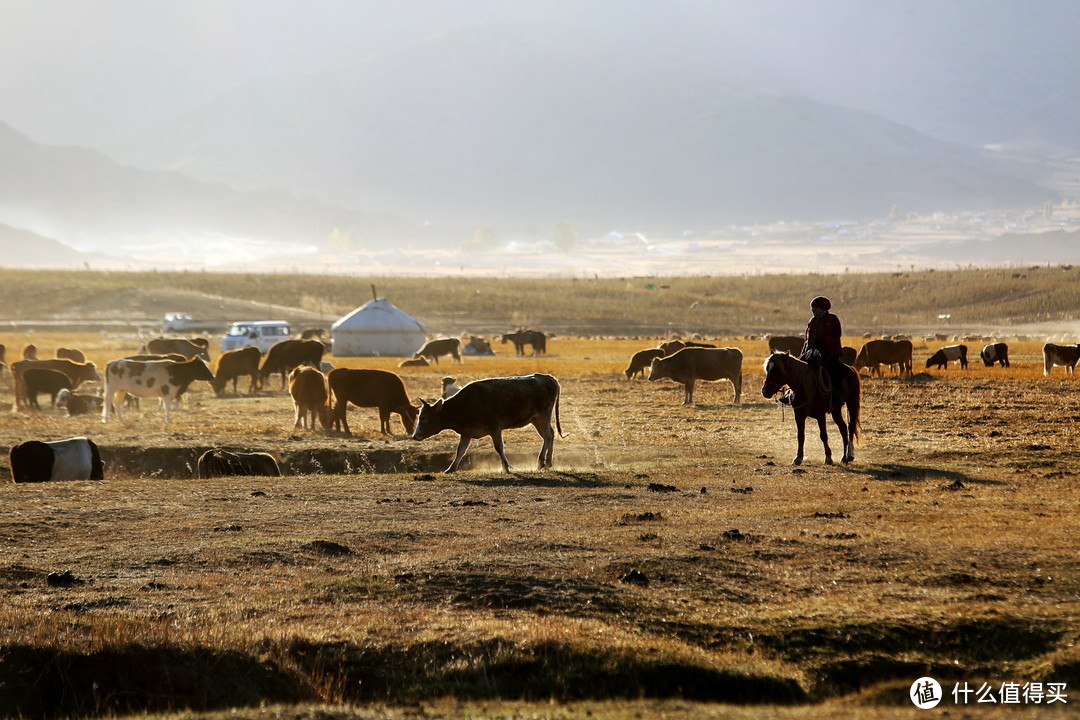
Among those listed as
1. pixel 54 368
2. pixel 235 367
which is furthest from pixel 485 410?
pixel 54 368

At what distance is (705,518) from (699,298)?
375ft

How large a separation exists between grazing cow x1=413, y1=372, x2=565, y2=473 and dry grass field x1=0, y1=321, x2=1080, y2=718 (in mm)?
669

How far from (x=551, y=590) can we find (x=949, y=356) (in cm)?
3797

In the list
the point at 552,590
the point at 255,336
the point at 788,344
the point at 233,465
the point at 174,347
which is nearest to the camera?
the point at 552,590

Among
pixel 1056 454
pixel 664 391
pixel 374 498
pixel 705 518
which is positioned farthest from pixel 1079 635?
pixel 664 391

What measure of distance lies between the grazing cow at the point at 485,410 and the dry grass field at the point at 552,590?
0.67 meters

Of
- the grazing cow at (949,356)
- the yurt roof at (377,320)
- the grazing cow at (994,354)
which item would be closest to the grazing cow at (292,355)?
the grazing cow at (949,356)

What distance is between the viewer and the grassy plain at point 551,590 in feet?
25.0

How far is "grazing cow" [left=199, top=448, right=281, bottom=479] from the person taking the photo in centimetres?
1878

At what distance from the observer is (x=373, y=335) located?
62969mm

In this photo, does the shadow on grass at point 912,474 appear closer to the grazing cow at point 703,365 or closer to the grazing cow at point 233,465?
the grazing cow at point 233,465

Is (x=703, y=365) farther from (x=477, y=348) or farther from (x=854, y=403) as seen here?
(x=477, y=348)

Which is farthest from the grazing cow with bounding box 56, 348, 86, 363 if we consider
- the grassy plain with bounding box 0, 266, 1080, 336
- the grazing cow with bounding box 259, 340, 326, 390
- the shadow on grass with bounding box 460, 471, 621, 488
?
the grassy plain with bounding box 0, 266, 1080, 336

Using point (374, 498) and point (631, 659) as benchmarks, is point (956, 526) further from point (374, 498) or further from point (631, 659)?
point (374, 498)
